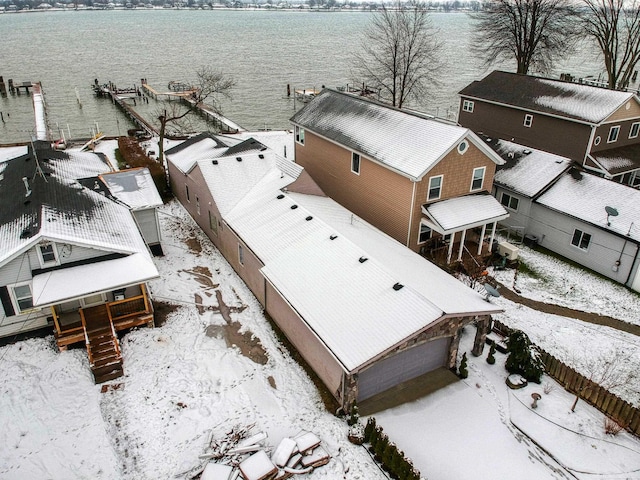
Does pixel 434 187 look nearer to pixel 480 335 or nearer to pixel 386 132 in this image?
pixel 386 132

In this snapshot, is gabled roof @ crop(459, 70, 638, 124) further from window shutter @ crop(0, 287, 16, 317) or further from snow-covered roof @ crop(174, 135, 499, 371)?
window shutter @ crop(0, 287, 16, 317)

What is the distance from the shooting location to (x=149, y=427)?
16156mm

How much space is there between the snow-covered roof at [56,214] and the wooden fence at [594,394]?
18177mm

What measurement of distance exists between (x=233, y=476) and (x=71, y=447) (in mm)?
5723

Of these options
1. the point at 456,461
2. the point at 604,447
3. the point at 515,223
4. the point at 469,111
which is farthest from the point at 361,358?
the point at 469,111

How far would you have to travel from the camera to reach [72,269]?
65.6 feet

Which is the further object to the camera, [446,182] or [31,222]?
[446,182]

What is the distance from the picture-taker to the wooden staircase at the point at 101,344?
18125 millimetres

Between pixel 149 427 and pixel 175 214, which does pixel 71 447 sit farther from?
pixel 175 214

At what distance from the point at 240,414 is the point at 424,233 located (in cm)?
1450

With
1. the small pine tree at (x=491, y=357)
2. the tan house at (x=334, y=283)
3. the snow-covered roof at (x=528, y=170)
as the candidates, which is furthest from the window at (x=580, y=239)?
the small pine tree at (x=491, y=357)

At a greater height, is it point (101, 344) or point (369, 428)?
point (369, 428)

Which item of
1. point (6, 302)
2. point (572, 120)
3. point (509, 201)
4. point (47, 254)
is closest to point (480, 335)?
point (509, 201)

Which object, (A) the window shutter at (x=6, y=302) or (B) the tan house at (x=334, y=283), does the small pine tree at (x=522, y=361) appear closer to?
(B) the tan house at (x=334, y=283)
